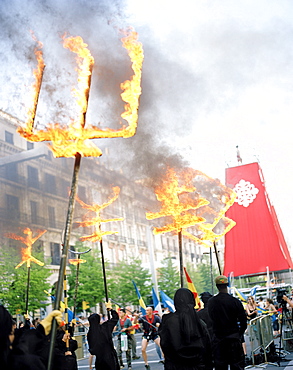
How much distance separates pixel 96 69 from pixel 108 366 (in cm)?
635

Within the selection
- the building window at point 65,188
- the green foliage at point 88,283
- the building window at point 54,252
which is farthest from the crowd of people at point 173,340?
the building window at point 54,252

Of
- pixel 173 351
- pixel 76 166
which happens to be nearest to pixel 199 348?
pixel 173 351

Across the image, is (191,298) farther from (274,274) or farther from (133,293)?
(133,293)

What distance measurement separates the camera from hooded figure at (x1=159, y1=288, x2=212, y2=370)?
5.13 m

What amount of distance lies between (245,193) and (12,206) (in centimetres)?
1484

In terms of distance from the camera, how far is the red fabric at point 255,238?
2955 centimetres

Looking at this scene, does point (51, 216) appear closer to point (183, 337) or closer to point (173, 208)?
point (173, 208)

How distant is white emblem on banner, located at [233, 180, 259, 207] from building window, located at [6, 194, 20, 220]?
1394 centimetres

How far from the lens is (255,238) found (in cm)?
3034

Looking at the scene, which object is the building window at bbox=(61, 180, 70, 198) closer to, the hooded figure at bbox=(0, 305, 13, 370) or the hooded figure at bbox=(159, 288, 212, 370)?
the hooded figure at bbox=(159, 288, 212, 370)

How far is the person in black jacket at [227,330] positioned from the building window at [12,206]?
20.4 meters

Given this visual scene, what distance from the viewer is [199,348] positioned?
519 centimetres

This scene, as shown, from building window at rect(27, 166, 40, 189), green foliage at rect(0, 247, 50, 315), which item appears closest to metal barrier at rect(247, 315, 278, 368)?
green foliage at rect(0, 247, 50, 315)

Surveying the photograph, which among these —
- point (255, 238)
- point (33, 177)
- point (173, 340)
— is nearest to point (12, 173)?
point (33, 177)
